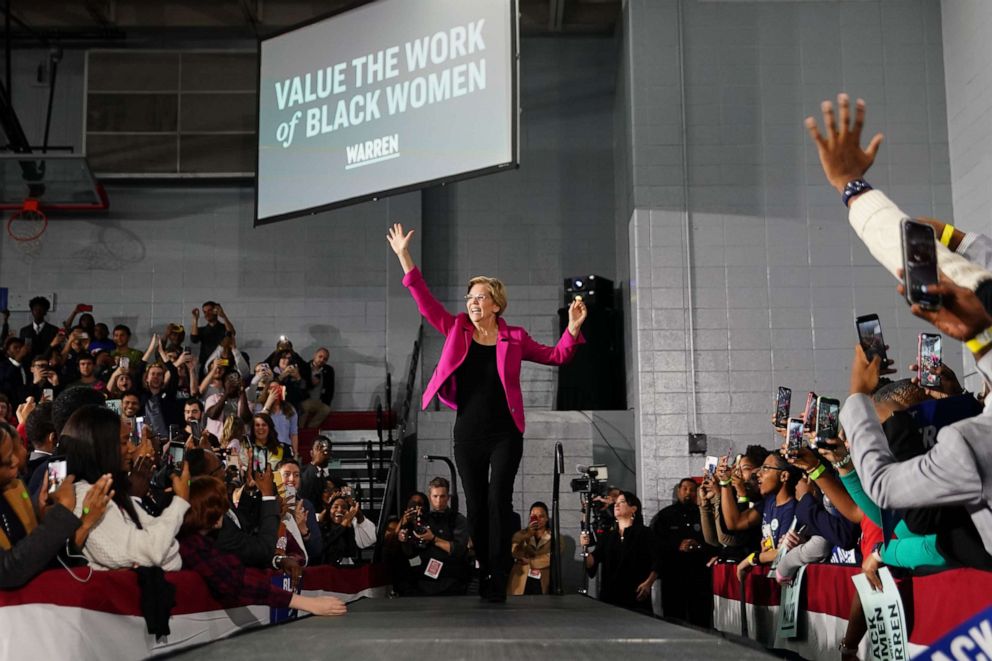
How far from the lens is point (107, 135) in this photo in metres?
13.9

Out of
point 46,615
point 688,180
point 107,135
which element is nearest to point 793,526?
point 46,615

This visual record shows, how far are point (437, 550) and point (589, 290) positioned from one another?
15.2 ft

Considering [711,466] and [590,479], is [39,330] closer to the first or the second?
[590,479]

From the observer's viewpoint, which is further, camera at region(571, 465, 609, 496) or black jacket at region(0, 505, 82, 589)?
camera at region(571, 465, 609, 496)

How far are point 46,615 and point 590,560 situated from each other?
5.84 m

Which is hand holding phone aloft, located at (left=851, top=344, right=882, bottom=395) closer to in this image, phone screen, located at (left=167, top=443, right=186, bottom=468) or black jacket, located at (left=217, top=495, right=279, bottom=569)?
black jacket, located at (left=217, top=495, right=279, bottom=569)

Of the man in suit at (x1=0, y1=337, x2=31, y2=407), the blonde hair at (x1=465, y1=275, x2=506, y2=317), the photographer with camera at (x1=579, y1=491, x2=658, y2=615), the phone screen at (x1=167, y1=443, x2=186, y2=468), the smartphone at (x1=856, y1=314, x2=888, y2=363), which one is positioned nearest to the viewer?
the smartphone at (x1=856, y1=314, x2=888, y2=363)

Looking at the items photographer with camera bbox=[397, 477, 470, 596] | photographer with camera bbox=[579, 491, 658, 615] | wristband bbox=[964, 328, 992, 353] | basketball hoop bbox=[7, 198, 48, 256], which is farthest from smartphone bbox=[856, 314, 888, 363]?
basketball hoop bbox=[7, 198, 48, 256]

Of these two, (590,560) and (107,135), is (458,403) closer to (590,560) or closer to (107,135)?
(590,560)

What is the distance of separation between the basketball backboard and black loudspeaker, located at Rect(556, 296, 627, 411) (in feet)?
19.1

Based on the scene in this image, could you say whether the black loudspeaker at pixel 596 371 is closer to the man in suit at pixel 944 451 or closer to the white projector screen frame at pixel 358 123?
the white projector screen frame at pixel 358 123

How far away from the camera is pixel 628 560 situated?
8172mm

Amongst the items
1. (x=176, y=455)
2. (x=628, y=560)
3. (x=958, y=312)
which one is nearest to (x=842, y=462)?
(x=958, y=312)

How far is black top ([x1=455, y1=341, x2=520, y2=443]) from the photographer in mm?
5242
